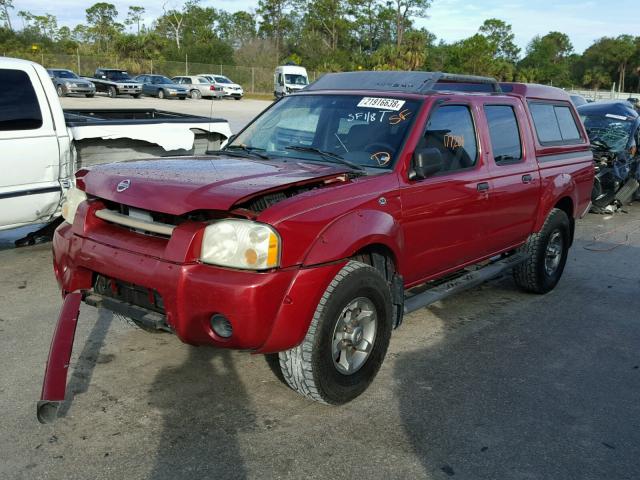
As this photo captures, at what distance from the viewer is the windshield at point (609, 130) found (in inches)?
438

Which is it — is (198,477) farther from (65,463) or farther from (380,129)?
(380,129)

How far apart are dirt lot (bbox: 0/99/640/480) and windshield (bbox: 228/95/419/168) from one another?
142cm

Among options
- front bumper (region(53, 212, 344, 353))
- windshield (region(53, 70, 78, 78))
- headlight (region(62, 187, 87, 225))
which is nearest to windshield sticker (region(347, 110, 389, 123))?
front bumper (region(53, 212, 344, 353))


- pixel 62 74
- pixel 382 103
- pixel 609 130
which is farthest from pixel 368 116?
pixel 62 74

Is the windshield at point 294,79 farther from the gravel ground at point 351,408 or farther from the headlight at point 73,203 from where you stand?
the headlight at point 73,203

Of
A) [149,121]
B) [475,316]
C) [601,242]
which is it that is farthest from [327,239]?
[601,242]

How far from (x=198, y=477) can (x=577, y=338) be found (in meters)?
3.26

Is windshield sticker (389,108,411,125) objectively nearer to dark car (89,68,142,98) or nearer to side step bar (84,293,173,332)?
side step bar (84,293,173,332)

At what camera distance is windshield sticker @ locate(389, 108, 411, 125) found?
443cm

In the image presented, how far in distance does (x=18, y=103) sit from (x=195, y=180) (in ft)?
10.9

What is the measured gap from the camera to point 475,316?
547 cm

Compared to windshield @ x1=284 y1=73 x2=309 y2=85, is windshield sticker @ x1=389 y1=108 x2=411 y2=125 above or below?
below

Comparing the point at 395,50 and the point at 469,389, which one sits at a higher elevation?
the point at 395,50

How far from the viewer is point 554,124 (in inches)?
243
